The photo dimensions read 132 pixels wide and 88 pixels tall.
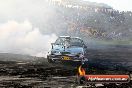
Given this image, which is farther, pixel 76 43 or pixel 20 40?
pixel 20 40

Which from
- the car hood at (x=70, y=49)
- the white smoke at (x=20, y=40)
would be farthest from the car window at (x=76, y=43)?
the white smoke at (x=20, y=40)

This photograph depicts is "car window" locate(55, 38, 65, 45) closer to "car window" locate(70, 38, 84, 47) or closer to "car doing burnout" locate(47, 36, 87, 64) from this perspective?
"car doing burnout" locate(47, 36, 87, 64)

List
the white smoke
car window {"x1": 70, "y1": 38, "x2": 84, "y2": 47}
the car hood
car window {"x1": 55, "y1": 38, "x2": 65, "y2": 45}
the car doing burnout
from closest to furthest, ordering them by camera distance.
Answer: the car doing burnout, the car hood, car window {"x1": 70, "y1": 38, "x2": 84, "y2": 47}, car window {"x1": 55, "y1": 38, "x2": 65, "y2": 45}, the white smoke

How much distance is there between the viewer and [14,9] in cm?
10488

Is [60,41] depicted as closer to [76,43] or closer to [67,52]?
[76,43]

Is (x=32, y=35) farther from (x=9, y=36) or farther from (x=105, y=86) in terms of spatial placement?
(x=105, y=86)

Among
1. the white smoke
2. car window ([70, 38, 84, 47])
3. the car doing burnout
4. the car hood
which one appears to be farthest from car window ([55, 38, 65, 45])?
the white smoke

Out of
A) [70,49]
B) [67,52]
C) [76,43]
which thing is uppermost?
[76,43]

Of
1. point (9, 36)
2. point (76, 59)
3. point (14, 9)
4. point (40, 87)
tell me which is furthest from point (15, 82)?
point (14, 9)

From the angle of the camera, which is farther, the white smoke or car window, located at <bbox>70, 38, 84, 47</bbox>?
the white smoke

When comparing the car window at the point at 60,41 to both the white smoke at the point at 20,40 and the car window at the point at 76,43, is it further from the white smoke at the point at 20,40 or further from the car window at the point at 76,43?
the white smoke at the point at 20,40

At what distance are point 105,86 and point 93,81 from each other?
1.21m

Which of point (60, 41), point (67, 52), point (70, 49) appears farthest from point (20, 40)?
point (67, 52)

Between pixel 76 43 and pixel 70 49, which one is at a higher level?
pixel 76 43
